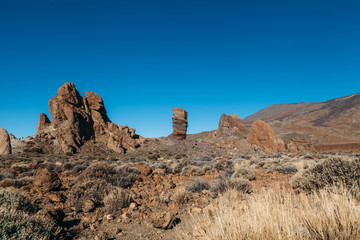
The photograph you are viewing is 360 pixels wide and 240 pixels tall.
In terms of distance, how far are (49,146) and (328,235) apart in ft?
115

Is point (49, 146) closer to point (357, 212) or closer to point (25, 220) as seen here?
point (25, 220)

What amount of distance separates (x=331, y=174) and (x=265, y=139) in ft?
103

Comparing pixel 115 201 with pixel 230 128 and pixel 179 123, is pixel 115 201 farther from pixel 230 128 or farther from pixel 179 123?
pixel 230 128

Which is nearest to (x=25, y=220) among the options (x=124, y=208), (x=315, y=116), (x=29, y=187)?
(x=124, y=208)

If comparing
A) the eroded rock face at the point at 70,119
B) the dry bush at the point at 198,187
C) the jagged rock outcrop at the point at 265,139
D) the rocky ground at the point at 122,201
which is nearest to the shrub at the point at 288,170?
the rocky ground at the point at 122,201

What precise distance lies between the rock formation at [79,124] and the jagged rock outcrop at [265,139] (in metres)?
22.4

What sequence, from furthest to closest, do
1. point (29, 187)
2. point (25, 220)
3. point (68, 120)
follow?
1. point (68, 120)
2. point (29, 187)
3. point (25, 220)

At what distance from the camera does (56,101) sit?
32281mm

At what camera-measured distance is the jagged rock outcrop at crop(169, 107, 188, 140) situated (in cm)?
4331

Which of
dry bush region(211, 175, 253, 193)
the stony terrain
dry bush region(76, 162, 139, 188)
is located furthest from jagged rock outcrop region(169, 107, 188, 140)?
dry bush region(211, 175, 253, 193)

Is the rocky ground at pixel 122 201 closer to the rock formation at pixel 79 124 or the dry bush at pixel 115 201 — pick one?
the dry bush at pixel 115 201

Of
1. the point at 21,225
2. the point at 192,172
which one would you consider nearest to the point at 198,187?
the point at 192,172

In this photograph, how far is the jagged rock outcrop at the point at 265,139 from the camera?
108 ft

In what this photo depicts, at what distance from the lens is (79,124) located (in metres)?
32.3
